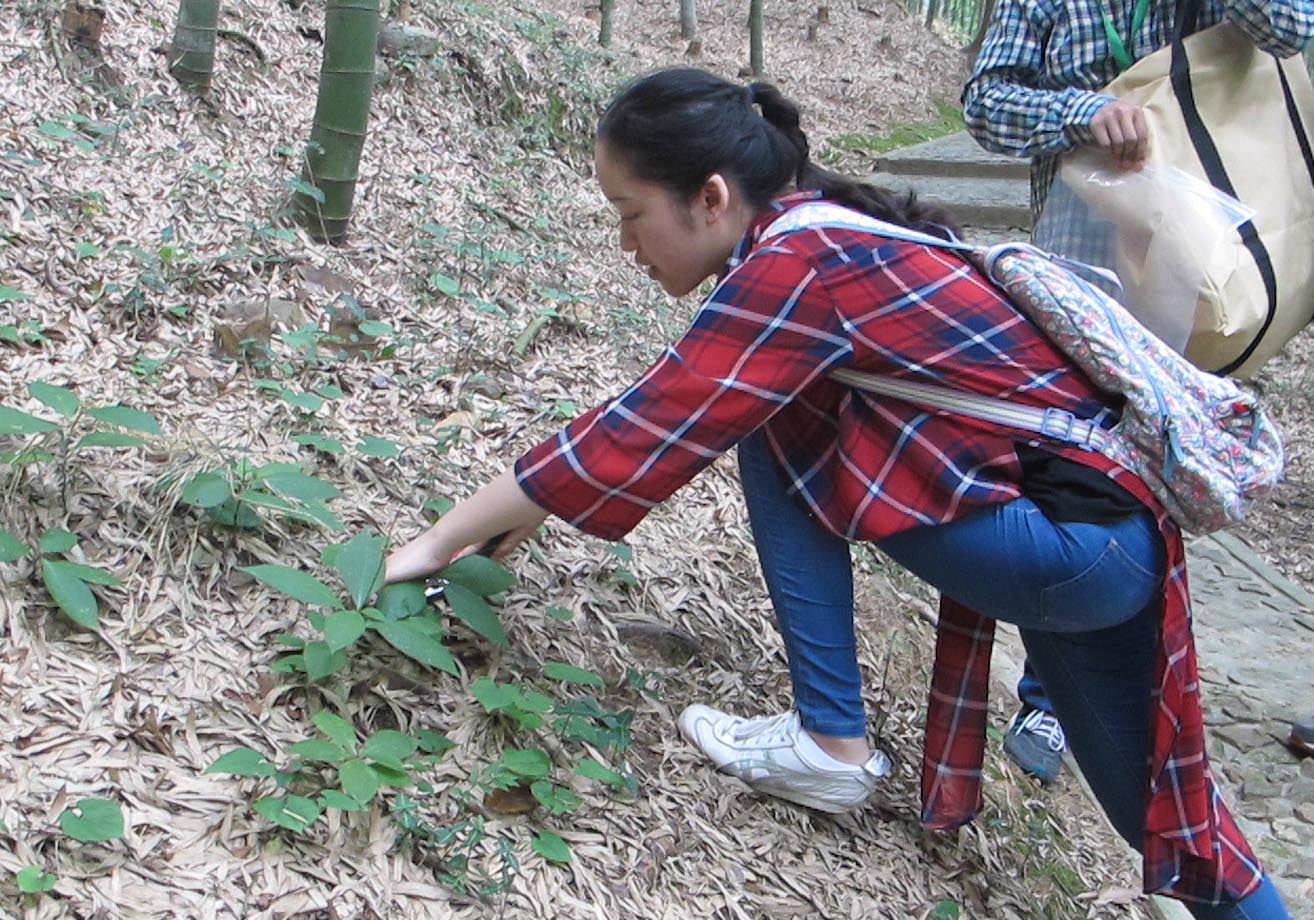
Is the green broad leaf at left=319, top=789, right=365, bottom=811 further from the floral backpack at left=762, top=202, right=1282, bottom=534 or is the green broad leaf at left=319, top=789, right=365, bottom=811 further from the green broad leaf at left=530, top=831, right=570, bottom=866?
the floral backpack at left=762, top=202, right=1282, bottom=534

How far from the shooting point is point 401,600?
2.09 metres

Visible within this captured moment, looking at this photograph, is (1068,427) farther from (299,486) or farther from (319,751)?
(299,486)

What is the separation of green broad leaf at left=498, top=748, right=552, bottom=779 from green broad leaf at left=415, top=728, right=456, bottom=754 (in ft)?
0.31

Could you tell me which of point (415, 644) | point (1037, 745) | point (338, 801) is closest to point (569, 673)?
point (415, 644)

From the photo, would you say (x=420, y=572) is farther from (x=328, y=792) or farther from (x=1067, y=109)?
(x=1067, y=109)

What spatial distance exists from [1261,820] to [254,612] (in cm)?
248

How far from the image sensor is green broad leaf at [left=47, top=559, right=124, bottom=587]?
2.04 meters

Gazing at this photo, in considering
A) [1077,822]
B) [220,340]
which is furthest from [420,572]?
[1077,822]

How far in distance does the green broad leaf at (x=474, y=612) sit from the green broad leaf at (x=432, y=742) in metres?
0.19

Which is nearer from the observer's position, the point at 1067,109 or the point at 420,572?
the point at 420,572

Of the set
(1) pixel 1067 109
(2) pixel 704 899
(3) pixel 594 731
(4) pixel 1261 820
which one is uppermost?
(1) pixel 1067 109

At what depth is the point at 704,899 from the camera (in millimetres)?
2068

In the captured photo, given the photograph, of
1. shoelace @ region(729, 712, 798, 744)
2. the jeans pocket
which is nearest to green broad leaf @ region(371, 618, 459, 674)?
shoelace @ region(729, 712, 798, 744)

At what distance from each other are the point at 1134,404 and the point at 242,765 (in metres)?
1.41
